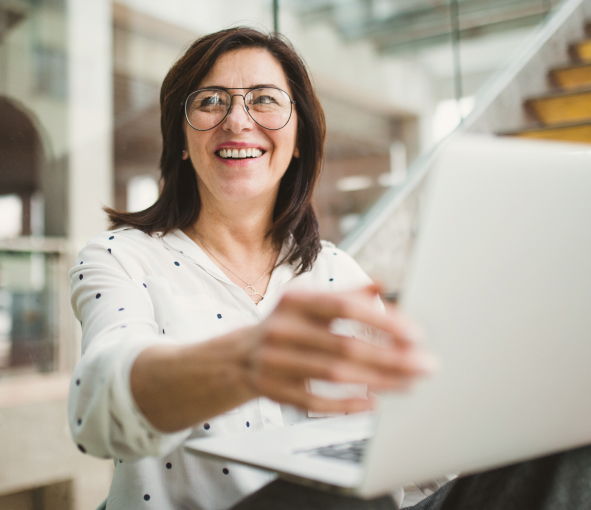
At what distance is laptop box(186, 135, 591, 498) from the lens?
390mm

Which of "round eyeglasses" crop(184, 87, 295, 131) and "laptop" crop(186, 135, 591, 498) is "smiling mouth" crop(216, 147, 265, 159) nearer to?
"round eyeglasses" crop(184, 87, 295, 131)

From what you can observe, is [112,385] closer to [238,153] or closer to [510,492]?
[510,492]

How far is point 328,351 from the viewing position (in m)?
0.39

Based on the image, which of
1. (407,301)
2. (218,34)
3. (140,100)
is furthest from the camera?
(140,100)

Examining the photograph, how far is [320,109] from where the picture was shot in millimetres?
1352

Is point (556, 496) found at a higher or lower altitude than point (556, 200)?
lower

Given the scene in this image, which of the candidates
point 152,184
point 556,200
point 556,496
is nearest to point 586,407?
point 556,496

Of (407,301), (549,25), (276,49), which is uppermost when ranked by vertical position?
(549,25)

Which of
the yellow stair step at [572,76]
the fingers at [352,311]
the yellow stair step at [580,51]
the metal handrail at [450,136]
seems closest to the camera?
the fingers at [352,311]

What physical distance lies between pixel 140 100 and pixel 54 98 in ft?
1.59

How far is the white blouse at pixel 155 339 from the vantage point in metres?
0.56

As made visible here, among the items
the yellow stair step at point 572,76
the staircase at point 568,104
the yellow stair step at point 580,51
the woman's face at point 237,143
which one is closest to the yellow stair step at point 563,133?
the staircase at point 568,104

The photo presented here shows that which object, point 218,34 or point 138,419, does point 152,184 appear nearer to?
point 218,34

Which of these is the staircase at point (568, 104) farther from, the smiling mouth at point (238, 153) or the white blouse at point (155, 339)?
the smiling mouth at point (238, 153)
